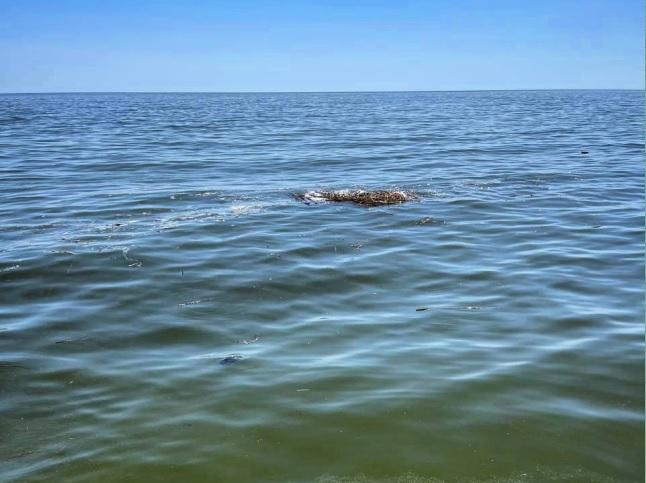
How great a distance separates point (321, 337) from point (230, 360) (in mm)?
1042

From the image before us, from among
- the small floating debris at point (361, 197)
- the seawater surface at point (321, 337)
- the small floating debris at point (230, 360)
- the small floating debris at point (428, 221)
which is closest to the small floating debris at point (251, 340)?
the seawater surface at point (321, 337)

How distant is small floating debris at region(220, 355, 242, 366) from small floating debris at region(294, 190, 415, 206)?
7961mm

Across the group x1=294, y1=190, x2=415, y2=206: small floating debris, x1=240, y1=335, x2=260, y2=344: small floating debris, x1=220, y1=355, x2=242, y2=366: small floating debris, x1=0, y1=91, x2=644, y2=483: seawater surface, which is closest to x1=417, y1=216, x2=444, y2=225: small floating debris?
x1=0, y1=91, x2=644, y2=483: seawater surface

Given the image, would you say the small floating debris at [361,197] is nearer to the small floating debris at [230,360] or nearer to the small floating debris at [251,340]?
the small floating debris at [251,340]

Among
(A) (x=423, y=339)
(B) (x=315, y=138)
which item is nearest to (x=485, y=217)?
(A) (x=423, y=339)

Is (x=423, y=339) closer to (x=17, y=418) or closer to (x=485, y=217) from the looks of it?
(x=17, y=418)

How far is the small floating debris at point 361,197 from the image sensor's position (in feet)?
46.4

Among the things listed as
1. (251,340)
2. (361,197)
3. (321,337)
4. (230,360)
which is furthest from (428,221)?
(230,360)

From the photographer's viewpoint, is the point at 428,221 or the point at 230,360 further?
the point at 428,221

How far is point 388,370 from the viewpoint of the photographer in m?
6.10

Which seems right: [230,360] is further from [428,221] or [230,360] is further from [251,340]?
[428,221]

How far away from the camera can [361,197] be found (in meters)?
14.4

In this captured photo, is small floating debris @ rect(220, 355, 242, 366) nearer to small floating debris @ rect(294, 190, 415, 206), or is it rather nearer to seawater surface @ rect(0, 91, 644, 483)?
seawater surface @ rect(0, 91, 644, 483)

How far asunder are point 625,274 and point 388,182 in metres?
8.77
